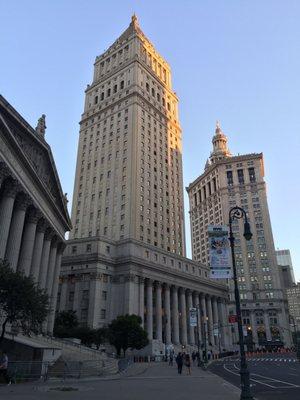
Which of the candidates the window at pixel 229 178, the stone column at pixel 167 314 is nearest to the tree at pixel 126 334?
the stone column at pixel 167 314

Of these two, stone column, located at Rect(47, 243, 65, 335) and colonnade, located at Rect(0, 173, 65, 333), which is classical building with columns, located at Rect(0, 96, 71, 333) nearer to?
colonnade, located at Rect(0, 173, 65, 333)

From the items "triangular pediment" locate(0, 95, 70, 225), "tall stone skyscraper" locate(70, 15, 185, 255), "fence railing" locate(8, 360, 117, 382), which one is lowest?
"fence railing" locate(8, 360, 117, 382)

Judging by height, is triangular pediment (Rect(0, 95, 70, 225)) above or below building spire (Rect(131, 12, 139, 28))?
below

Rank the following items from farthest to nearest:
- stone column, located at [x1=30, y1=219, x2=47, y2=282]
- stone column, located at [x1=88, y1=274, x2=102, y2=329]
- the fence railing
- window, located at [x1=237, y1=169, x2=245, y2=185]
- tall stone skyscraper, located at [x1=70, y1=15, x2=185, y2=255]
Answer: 1. window, located at [x1=237, y1=169, x2=245, y2=185]
2. tall stone skyscraper, located at [x1=70, y1=15, x2=185, y2=255]
3. stone column, located at [x1=88, y1=274, x2=102, y2=329]
4. stone column, located at [x1=30, y1=219, x2=47, y2=282]
5. the fence railing

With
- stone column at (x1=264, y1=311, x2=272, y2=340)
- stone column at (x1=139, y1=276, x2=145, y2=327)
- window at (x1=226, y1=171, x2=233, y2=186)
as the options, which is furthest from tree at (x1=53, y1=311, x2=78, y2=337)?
window at (x1=226, y1=171, x2=233, y2=186)

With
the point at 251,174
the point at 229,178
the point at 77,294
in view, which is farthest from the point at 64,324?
the point at 251,174

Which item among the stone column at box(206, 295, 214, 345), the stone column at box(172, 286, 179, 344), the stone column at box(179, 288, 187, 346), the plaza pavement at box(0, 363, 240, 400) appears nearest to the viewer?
the plaza pavement at box(0, 363, 240, 400)

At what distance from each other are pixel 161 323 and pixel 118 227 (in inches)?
1014

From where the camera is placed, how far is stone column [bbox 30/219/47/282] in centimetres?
4888

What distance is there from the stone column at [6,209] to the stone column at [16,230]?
2.90m

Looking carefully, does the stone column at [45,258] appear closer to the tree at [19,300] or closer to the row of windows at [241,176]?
the tree at [19,300]

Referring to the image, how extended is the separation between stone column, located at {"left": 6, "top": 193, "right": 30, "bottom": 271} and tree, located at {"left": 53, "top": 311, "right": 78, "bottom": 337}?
27501mm

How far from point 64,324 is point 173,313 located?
34.0m

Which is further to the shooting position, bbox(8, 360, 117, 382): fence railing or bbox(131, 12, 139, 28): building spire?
bbox(131, 12, 139, 28): building spire
